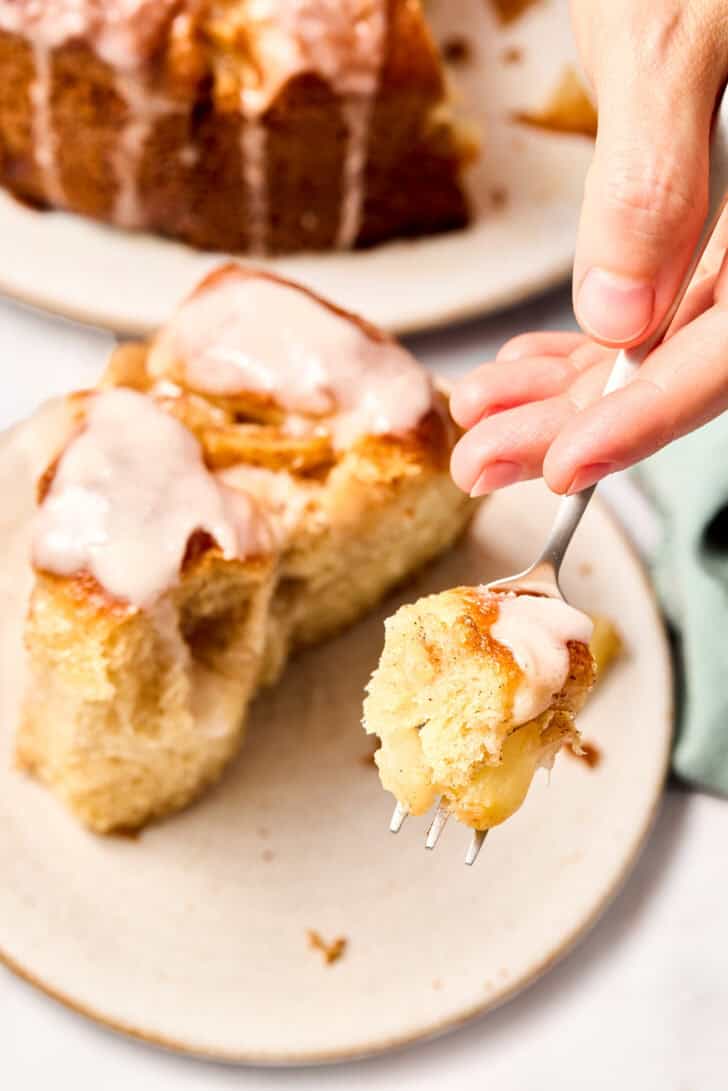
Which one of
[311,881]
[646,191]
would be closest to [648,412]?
[646,191]

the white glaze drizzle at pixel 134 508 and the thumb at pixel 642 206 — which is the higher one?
the thumb at pixel 642 206

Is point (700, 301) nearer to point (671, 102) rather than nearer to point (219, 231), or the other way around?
point (671, 102)

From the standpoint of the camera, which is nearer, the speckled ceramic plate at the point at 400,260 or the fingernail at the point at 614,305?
the fingernail at the point at 614,305

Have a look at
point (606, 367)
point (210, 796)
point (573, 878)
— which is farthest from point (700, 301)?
point (210, 796)

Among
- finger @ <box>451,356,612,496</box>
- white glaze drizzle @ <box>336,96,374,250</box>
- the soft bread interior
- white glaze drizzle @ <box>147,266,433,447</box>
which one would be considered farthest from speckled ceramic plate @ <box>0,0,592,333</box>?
the soft bread interior

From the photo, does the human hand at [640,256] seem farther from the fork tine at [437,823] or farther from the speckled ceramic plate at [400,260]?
the speckled ceramic plate at [400,260]

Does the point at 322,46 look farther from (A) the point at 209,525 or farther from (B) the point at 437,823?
(B) the point at 437,823

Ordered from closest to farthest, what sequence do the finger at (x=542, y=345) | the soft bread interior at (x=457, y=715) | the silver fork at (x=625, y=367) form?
1. the soft bread interior at (x=457, y=715)
2. the silver fork at (x=625, y=367)
3. the finger at (x=542, y=345)

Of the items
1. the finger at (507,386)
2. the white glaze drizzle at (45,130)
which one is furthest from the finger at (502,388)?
the white glaze drizzle at (45,130)
